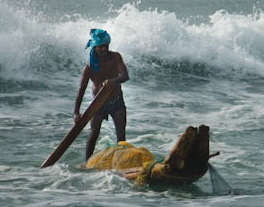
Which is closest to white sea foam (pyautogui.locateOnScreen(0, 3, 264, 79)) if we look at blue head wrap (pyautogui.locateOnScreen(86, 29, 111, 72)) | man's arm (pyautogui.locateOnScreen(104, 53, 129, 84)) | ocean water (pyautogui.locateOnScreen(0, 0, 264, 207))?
ocean water (pyautogui.locateOnScreen(0, 0, 264, 207))

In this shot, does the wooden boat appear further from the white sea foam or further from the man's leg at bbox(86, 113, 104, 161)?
the white sea foam

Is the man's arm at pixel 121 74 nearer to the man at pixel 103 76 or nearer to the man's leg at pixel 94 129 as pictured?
the man at pixel 103 76

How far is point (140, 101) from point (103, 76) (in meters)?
6.05

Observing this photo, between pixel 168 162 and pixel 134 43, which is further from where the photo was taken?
pixel 134 43

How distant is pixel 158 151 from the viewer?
34.9 feet

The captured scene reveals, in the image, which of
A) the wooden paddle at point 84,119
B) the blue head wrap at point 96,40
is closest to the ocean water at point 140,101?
the wooden paddle at point 84,119

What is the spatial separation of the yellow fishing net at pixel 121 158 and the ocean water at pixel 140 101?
0.62 feet

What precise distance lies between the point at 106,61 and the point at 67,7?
21.7m

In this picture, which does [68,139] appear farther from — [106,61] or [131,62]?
[131,62]

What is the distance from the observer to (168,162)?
7719 mm

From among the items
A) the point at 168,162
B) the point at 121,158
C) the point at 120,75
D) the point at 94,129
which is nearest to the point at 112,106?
the point at 94,129

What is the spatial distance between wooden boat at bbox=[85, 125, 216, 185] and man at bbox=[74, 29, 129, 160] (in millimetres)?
415

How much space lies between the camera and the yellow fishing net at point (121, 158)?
850cm

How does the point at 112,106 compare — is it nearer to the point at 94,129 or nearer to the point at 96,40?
the point at 94,129
